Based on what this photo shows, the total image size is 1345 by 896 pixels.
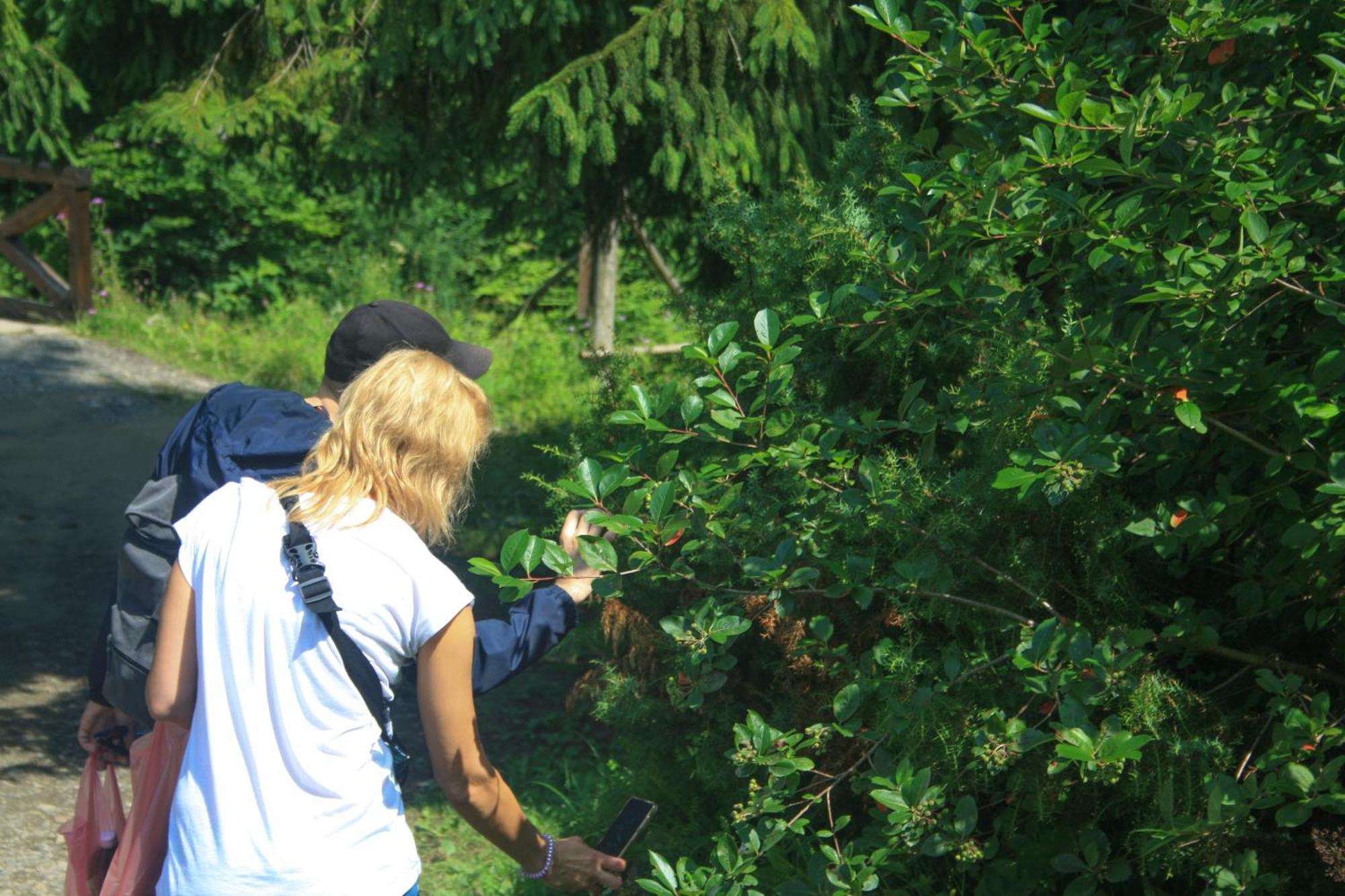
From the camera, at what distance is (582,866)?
97.3 inches

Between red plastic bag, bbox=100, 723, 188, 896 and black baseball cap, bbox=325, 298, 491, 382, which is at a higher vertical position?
black baseball cap, bbox=325, 298, 491, 382

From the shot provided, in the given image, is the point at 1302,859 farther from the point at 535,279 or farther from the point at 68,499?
the point at 535,279

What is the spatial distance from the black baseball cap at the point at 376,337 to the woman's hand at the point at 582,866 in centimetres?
98

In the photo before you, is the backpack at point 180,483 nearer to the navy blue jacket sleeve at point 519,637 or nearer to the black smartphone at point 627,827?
the navy blue jacket sleeve at point 519,637

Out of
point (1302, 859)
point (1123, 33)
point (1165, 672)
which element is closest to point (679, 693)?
point (1165, 672)

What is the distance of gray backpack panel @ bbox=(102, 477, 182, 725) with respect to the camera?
244 centimetres

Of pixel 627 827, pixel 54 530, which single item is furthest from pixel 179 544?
pixel 54 530

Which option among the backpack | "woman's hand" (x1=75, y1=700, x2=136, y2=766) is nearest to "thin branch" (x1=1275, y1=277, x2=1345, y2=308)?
the backpack

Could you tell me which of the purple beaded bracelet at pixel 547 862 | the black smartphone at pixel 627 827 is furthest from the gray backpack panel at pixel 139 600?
the black smartphone at pixel 627 827

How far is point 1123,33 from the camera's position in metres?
2.79

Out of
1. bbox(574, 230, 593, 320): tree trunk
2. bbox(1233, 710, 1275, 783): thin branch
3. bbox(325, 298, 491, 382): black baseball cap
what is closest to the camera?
bbox(1233, 710, 1275, 783): thin branch

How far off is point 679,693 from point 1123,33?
63.9 inches

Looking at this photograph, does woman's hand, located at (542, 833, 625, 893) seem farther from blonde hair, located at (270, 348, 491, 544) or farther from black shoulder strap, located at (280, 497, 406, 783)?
blonde hair, located at (270, 348, 491, 544)

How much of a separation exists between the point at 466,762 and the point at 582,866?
43 centimetres
